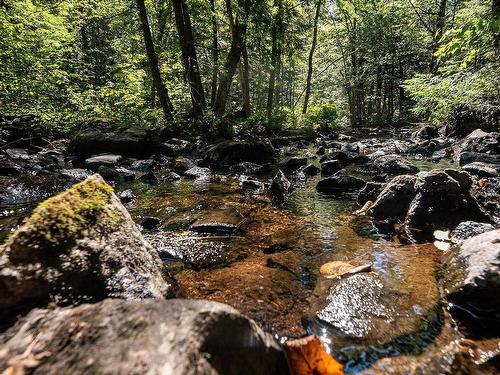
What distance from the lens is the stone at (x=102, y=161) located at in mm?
10812

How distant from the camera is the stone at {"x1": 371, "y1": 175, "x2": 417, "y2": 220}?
18.3 feet

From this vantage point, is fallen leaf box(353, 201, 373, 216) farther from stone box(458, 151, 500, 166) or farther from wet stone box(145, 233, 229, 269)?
stone box(458, 151, 500, 166)

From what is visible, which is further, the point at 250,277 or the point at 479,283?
the point at 250,277

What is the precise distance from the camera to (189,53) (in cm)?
1612

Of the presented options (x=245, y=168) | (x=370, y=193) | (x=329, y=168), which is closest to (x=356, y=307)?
(x=370, y=193)

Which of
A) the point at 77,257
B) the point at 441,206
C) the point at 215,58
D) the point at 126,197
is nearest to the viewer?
the point at 77,257

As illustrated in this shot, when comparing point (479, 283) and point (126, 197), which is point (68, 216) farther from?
point (126, 197)

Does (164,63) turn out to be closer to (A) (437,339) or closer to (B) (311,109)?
(B) (311,109)

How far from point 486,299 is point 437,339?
63 cm

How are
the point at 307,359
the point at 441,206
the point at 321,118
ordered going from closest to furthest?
the point at 307,359
the point at 441,206
the point at 321,118

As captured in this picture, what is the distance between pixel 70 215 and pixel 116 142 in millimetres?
10992

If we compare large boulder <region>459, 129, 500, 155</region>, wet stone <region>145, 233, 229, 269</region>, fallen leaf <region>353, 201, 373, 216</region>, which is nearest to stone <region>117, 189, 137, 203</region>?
wet stone <region>145, 233, 229, 269</region>

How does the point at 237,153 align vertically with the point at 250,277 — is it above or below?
above

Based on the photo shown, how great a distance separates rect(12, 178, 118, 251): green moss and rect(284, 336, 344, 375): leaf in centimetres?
165
